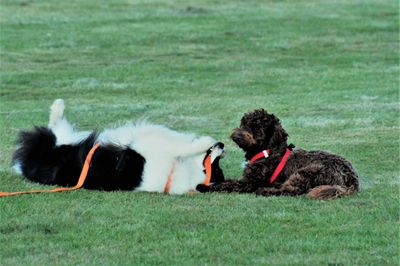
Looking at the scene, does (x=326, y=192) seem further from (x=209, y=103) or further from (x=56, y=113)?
(x=209, y=103)

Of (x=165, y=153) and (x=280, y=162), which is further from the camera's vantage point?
(x=280, y=162)

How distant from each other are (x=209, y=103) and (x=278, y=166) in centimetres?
648

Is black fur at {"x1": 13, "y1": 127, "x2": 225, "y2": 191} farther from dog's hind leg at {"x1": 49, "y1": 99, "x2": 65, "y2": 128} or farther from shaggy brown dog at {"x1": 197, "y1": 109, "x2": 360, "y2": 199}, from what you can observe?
dog's hind leg at {"x1": 49, "y1": 99, "x2": 65, "y2": 128}

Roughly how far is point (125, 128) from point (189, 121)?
473 cm

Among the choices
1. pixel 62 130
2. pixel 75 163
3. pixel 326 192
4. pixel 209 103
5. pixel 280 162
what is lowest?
pixel 209 103

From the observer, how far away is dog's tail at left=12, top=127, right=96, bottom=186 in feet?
31.0

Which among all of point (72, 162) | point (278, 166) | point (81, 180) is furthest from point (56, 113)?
point (278, 166)

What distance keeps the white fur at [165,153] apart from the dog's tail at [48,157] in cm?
28

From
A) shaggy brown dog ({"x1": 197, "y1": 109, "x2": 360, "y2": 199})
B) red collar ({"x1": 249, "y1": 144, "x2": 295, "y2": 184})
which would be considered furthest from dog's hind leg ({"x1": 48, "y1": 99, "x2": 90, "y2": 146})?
red collar ({"x1": 249, "y1": 144, "x2": 295, "y2": 184})

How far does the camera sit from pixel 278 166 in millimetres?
9578

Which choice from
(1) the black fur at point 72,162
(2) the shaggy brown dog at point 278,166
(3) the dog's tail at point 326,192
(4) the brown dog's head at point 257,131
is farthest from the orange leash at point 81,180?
(3) the dog's tail at point 326,192

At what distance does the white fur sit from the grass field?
24cm

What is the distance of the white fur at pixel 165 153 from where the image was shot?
9211 millimetres

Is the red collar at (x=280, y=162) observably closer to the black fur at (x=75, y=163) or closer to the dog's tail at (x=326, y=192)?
the black fur at (x=75, y=163)
